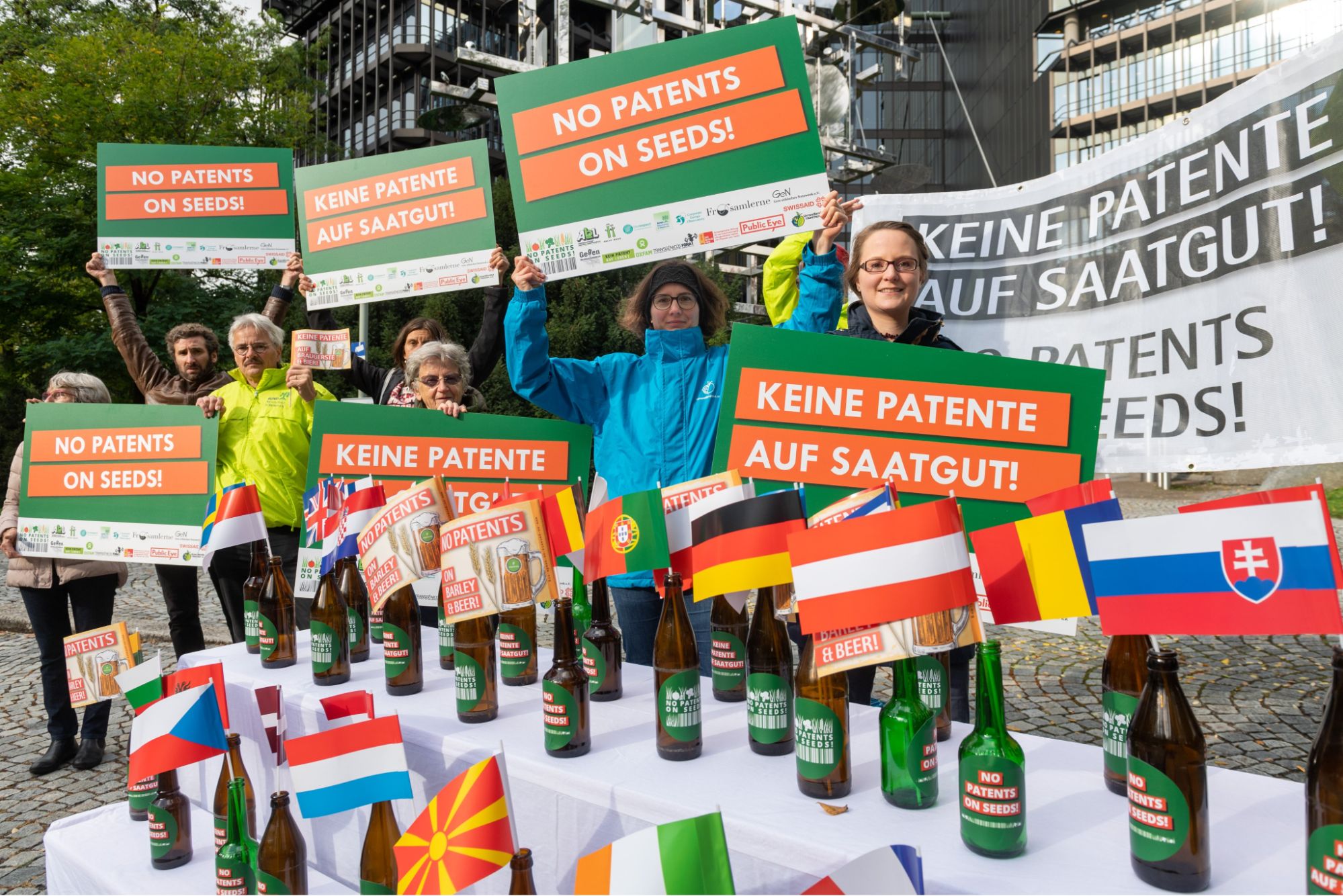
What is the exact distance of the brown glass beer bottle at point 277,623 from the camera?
2752mm

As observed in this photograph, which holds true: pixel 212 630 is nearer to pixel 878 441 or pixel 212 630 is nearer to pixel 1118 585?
pixel 878 441

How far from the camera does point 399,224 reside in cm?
412

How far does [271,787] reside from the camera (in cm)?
230

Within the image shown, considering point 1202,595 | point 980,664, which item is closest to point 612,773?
point 980,664

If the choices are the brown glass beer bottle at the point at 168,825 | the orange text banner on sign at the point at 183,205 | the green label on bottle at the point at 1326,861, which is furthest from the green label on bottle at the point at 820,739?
the orange text banner on sign at the point at 183,205

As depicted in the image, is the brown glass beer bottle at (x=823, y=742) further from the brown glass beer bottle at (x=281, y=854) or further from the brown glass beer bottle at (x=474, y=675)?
the brown glass beer bottle at (x=281, y=854)

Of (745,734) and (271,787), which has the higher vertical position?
(745,734)

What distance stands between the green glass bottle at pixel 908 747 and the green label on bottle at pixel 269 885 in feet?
4.22

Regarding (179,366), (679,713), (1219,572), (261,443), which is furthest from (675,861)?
(179,366)

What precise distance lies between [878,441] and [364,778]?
1602mm

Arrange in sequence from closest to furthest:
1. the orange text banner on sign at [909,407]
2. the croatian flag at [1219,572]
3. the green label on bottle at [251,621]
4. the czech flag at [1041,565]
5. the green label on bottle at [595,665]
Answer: the croatian flag at [1219,572]
the czech flag at [1041,565]
the green label on bottle at [595,665]
the orange text banner on sign at [909,407]
the green label on bottle at [251,621]

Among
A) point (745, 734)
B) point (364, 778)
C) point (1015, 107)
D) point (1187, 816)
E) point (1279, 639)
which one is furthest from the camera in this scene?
point (1015, 107)

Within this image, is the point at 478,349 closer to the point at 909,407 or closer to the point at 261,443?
the point at 261,443

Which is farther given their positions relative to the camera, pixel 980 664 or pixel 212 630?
pixel 212 630
